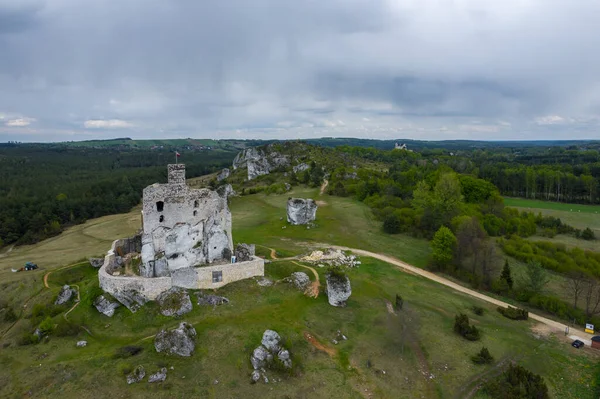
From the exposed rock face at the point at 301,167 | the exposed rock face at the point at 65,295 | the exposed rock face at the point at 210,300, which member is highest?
the exposed rock face at the point at 301,167

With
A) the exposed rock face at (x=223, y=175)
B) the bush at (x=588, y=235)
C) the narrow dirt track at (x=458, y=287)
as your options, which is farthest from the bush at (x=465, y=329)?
the exposed rock face at (x=223, y=175)

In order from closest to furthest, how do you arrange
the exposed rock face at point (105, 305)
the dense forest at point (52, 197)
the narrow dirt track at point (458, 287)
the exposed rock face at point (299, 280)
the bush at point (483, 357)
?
1. the bush at point (483, 357)
2. the exposed rock face at point (105, 305)
3. the narrow dirt track at point (458, 287)
4. the exposed rock face at point (299, 280)
5. the dense forest at point (52, 197)

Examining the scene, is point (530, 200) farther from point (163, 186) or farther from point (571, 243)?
point (163, 186)

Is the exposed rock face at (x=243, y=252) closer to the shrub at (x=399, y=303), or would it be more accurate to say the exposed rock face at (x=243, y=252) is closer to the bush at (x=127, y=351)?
the bush at (x=127, y=351)

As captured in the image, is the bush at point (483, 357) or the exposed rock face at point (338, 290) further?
the exposed rock face at point (338, 290)

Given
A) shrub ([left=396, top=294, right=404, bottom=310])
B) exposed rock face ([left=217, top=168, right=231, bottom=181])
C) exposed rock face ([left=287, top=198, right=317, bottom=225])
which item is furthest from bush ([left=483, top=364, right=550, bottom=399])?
exposed rock face ([left=217, top=168, right=231, bottom=181])

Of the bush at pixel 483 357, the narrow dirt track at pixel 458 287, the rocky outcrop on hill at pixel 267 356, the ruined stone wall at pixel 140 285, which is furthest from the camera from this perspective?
the narrow dirt track at pixel 458 287

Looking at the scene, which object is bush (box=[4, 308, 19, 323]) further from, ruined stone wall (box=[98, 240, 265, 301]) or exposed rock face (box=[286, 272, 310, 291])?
exposed rock face (box=[286, 272, 310, 291])
